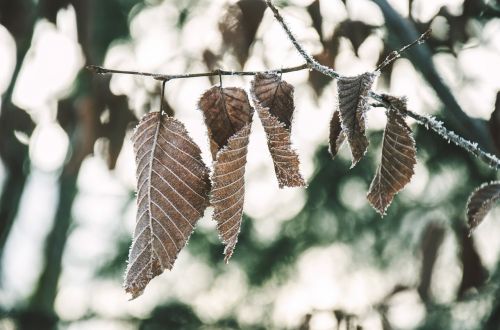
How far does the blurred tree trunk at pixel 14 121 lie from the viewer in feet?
3.34

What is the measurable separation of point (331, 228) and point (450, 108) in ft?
7.86

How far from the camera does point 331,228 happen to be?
10.5ft

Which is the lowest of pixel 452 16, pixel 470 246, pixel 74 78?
pixel 470 246

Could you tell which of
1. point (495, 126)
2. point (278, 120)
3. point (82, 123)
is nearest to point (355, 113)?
point (278, 120)

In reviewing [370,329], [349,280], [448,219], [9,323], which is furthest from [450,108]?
[9,323]

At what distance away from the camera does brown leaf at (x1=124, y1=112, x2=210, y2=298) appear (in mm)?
396

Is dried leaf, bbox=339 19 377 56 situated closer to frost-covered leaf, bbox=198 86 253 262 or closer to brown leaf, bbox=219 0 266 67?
brown leaf, bbox=219 0 266 67

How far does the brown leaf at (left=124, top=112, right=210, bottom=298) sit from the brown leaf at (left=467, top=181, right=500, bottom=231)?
1.23 feet

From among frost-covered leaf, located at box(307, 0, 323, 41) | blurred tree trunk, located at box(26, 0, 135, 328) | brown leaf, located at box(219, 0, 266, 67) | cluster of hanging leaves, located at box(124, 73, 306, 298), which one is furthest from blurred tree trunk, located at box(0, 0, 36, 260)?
cluster of hanging leaves, located at box(124, 73, 306, 298)

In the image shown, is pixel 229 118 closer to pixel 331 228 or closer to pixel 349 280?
pixel 331 228

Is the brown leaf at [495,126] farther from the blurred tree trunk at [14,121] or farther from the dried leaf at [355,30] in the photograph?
the blurred tree trunk at [14,121]

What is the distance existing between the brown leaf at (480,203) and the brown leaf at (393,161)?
201 mm

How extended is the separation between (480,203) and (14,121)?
1.36 metres

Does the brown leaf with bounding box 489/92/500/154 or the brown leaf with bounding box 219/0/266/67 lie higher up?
the brown leaf with bounding box 219/0/266/67
